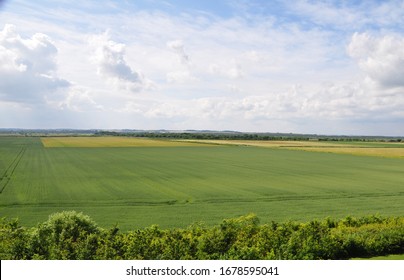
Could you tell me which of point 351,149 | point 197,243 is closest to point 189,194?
point 197,243

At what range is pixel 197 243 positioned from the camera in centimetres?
1555

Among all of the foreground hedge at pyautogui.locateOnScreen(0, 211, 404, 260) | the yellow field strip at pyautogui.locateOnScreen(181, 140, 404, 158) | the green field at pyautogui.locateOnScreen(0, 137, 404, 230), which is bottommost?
the green field at pyautogui.locateOnScreen(0, 137, 404, 230)

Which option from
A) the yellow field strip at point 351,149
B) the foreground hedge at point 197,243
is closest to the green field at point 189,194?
the foreground hedge at point 197,243

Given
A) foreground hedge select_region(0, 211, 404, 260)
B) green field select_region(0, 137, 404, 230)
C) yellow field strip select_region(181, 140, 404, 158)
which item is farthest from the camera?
yellow field strip select_region(181, 140, 404, 158)

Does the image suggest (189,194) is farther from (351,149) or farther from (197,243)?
(351,149)

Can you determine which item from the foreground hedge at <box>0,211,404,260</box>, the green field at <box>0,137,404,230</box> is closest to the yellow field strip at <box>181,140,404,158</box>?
the green field at <box>0,137,404,230</box>

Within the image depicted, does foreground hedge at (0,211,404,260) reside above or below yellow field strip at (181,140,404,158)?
below

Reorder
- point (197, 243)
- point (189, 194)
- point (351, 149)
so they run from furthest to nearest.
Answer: point (351, 149)
point (189, 194)
point (197, 243)

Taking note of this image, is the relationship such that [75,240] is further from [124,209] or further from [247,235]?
[124,209]

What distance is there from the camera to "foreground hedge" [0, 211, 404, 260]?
14.4 m

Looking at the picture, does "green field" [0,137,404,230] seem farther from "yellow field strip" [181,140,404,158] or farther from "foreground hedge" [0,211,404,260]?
"yellow field strip" [181,140,404,158]

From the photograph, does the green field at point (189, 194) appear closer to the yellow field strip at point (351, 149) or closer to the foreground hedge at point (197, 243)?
the foreground hedge at point (197, 243)

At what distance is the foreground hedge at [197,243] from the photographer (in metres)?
14.4
